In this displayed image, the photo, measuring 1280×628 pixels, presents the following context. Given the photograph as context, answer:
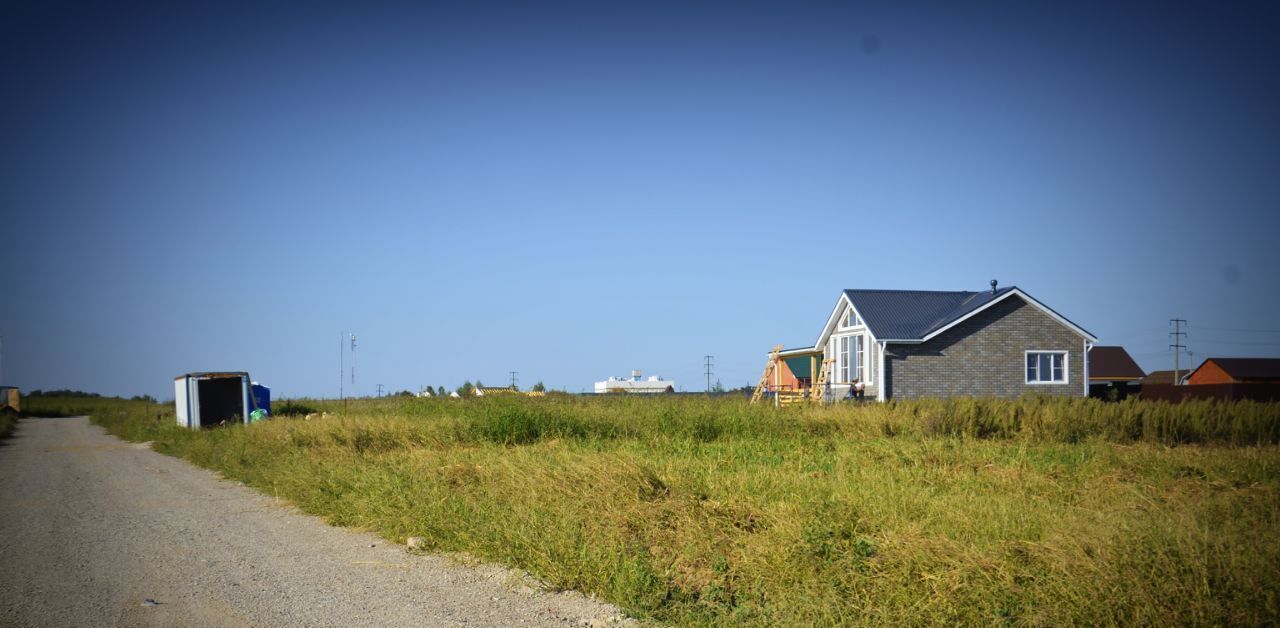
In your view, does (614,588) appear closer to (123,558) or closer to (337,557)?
(337,557)

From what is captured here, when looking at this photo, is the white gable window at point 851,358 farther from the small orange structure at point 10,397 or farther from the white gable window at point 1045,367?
the small orange structure at point 10,397

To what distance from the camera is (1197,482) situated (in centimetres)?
853

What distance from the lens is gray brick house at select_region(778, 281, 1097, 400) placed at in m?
28.3

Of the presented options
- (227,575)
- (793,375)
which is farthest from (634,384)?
(227,575)

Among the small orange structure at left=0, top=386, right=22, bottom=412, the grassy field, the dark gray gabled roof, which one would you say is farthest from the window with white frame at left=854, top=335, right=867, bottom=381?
the small orange structure at left=0, top=386, right=22, bottom=412

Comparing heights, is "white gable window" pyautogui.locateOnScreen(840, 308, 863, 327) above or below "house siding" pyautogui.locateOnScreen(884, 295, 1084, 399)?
above

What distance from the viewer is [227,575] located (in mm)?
7094

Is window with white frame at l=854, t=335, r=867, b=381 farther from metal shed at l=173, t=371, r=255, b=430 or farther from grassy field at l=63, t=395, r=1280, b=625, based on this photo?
metal shed at l=173, t=371, r=255, b=430

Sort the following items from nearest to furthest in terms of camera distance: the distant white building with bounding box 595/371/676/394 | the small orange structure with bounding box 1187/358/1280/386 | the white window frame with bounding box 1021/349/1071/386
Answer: the white window frame with bounding box 1021/349/1071/386
the small orange structure with bounding box 1187/358/1280/386
the distant white building with bounding box 595/371/676/394

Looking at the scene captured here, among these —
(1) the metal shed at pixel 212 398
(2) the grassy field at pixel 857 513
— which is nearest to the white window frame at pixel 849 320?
(2) the grassy field at pixel 857 513

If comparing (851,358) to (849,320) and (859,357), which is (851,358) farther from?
(849,320)

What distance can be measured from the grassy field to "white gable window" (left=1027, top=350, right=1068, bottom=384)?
44.7 feet

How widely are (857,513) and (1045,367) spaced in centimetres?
2609

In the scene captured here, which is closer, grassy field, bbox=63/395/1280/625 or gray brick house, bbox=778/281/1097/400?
grassy field, bbox=63/395/1280/625
